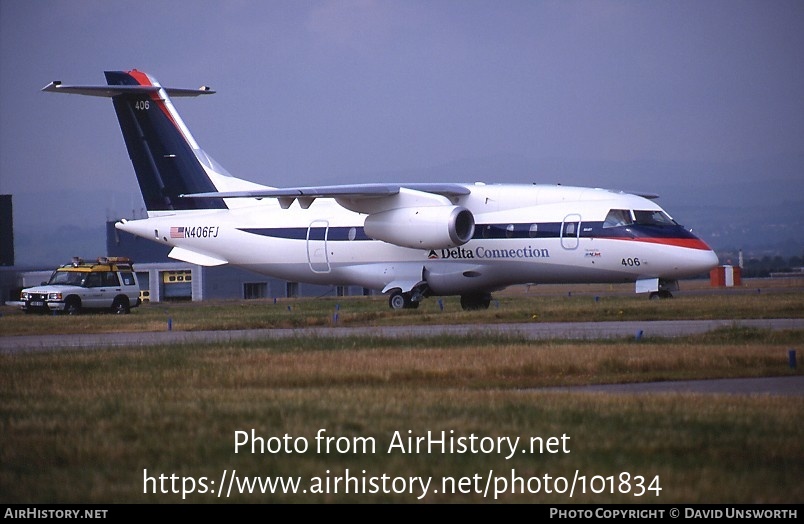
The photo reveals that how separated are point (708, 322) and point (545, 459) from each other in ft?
60.2

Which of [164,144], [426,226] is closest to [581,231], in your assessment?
[426,226]

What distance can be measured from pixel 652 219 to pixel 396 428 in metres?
24.4

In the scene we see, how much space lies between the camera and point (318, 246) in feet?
126

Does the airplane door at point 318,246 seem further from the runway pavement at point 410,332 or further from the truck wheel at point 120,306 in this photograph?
the truck wheel at point 120,306

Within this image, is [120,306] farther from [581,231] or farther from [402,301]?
[581,231]

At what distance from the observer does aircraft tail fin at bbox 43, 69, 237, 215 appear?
40.5 meters

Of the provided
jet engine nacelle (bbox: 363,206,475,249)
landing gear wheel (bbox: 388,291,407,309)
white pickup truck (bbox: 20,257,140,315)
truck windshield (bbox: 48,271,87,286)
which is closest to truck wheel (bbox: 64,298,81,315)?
white pickup truck (bbox: 20,257,140,315)

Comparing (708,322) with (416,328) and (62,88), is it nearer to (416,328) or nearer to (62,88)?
(416,328)

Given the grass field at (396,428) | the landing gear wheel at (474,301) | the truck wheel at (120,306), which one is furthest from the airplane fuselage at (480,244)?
the grass field at (396,428)

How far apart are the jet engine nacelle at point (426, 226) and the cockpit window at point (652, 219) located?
195 inches

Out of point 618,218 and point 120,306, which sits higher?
point 618,218

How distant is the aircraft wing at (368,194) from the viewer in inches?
1379
